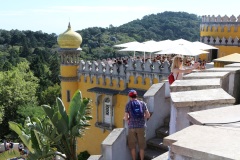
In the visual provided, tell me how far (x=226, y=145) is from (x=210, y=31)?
22.8 metres

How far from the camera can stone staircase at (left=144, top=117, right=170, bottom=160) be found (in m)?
6.13

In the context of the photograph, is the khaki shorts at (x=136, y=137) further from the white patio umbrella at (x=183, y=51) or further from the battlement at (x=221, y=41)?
the battlement at (x=221, y=41)

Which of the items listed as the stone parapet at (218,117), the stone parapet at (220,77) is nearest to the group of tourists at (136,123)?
the stone parapet at (220,77)

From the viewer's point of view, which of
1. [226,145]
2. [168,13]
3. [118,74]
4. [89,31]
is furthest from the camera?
[168,13]

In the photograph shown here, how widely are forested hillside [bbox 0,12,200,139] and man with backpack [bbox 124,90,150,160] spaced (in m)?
25.2

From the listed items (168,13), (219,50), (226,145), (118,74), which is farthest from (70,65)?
(168,13)

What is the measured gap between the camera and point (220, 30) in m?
23.5

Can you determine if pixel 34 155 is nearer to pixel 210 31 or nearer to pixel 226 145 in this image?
pixel 226 145

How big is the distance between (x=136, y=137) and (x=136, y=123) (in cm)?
27

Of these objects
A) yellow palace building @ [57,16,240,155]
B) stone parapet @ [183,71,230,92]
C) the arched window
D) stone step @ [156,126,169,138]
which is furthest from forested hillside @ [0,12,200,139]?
stone parapet @ [183,71,230,92]

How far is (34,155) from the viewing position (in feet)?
27.1

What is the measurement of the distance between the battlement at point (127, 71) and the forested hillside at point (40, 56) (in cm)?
1312

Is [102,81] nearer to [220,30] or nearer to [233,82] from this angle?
[220,30]

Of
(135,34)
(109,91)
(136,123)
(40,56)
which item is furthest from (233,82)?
(135,34)
